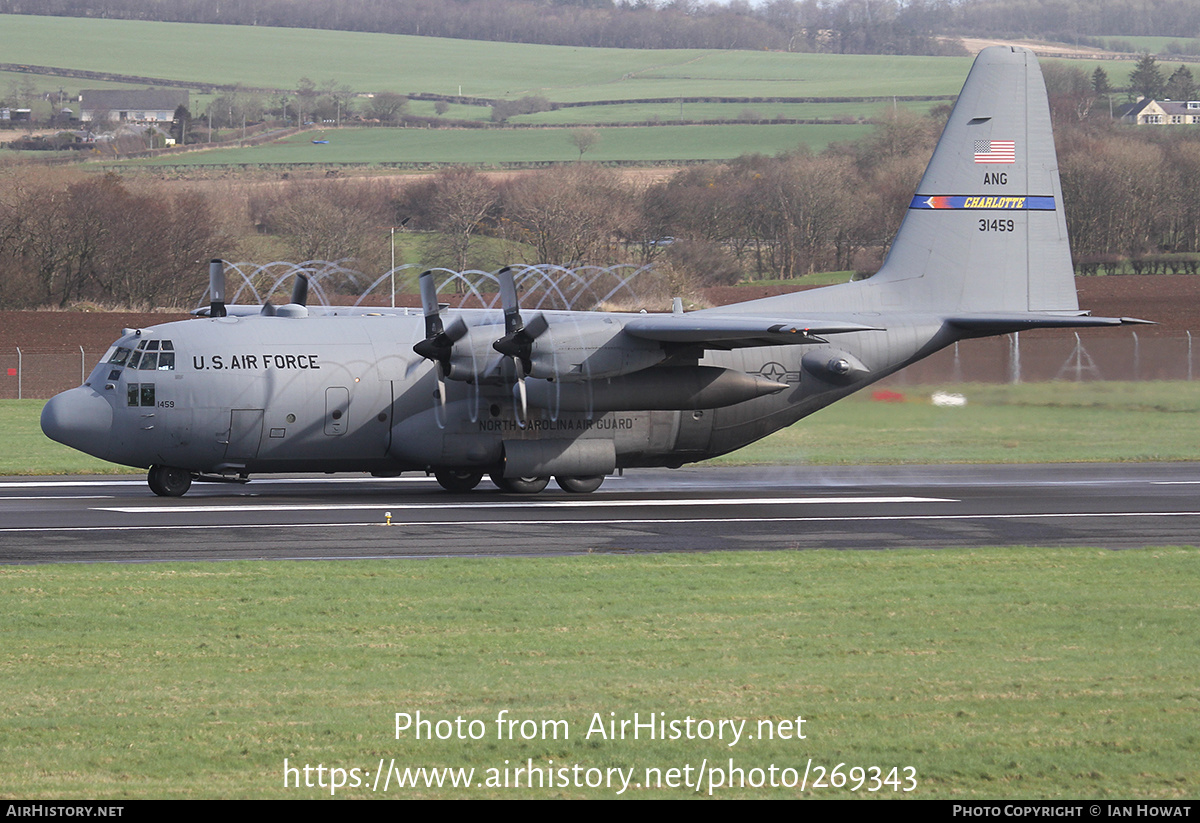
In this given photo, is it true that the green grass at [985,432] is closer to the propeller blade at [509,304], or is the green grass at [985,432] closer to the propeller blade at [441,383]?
the propeller blade at [509,304]

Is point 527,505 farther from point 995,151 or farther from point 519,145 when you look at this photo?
point 519,145

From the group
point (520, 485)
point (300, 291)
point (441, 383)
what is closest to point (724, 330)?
point (441, 383)

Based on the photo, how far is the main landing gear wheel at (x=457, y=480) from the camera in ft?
88.5

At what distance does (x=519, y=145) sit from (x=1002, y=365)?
306ft

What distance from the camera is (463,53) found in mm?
184000

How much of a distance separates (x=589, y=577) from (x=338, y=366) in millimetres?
10100

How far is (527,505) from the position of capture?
2508 cm

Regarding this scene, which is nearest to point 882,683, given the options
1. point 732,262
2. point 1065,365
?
point 1065,365

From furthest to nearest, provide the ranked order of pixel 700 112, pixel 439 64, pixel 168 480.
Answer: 1. pixel 439 64
2. pixel 700 112
3. pixel 168 480

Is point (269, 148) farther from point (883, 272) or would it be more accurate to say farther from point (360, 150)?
point (883, 272)

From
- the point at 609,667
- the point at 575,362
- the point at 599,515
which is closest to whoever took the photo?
the point at 609,667

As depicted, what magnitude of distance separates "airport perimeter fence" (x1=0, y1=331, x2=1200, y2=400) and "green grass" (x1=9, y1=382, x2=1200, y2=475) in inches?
25.6

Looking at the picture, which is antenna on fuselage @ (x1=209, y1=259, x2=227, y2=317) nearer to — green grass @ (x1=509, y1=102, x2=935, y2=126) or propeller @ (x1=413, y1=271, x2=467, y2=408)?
propeller @ (x1=413, y1=271, x2=467, y2=408)

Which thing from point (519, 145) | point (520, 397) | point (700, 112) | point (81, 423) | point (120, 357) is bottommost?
point (81, 423)
